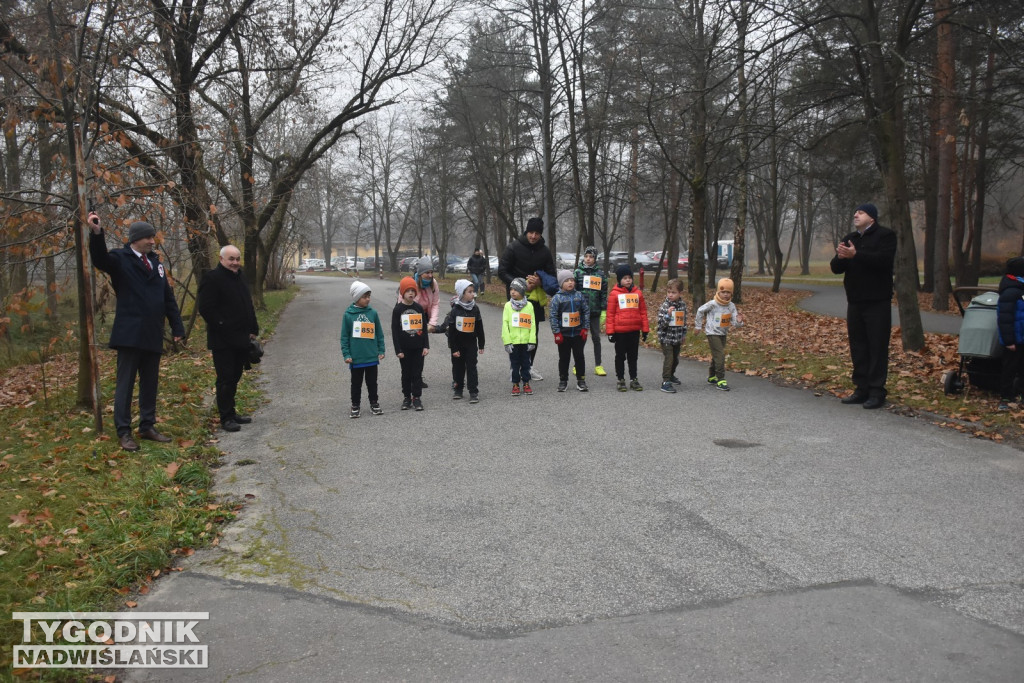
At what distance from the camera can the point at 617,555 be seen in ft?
15.7

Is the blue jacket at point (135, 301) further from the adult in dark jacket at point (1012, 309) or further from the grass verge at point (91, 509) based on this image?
the adult in dark jacket at point (1012, 309)

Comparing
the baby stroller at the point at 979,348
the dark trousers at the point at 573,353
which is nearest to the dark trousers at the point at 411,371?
the dark trousers at the point at 573,353

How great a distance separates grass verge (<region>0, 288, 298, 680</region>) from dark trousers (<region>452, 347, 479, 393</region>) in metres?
3.09

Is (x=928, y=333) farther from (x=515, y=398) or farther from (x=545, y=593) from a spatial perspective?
(x=545, y=593)

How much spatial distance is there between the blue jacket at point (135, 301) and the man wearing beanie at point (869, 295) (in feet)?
24.6

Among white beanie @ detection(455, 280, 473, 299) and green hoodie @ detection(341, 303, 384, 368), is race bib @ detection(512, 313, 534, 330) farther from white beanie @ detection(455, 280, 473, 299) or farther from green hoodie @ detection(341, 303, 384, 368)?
green hoodie @ detection(341, 303, 384, 368)

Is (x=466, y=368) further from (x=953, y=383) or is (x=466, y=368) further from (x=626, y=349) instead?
(x=953, y=383)

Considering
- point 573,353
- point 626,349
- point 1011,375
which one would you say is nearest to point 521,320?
point 573,353

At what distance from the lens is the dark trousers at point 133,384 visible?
7.55m

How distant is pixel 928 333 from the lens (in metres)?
15.8

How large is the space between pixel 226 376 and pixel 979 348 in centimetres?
846

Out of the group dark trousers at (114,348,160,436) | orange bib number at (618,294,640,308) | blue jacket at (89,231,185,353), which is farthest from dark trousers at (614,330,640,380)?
dark trousers at (114,348,160,436)

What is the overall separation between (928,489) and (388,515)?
4.08 metres

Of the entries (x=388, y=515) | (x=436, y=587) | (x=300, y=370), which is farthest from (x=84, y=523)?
(x=300, y=370)
